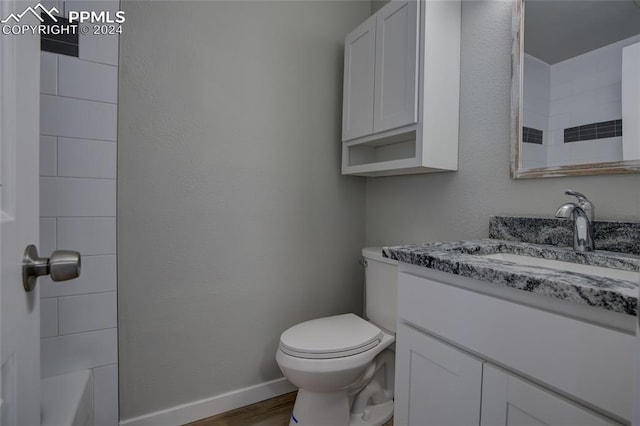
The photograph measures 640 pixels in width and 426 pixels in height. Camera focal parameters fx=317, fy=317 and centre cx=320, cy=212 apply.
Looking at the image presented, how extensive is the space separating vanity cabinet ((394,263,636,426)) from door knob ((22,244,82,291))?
771mm

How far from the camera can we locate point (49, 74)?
3.44 ft

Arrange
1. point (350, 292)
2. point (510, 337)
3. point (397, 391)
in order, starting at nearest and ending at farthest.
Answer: point (510, 337), point (397, 391), point (350, 292)

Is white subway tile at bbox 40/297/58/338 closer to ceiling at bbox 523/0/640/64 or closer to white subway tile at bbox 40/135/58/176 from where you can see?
white subway tile at bbox 40/135/58/176

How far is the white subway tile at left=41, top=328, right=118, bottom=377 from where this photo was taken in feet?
3.52

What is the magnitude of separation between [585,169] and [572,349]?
27.5 inches

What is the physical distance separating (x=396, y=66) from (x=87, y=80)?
119 cm

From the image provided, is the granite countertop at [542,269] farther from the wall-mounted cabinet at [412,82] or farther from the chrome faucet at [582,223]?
the wall-mounted cabinet at [412,82]

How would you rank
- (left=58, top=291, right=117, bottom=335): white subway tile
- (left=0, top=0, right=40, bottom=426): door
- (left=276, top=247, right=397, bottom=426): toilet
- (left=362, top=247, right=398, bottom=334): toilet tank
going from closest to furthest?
(left=0, top=0, right=40, bottom=426): door → (left=58, top=291, right=117, bottom=335): white subway tile → (left=276, top=247, right=397, bottom=426): toilet → (left=362, top=247, right=398, bottom=334): toilet tank

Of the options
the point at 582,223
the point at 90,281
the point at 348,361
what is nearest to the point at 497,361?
the point at 582,223

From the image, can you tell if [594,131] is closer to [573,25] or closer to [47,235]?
[573,25]

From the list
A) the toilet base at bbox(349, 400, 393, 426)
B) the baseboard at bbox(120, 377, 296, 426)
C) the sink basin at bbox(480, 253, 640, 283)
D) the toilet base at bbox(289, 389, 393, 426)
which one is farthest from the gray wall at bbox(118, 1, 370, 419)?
the sink basin at bbox(480, 253, 640, 283)

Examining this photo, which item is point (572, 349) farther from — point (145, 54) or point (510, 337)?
point (145, 54)

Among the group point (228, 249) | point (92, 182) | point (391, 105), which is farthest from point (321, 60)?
point (92, 182)

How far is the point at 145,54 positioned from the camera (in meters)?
1.31
